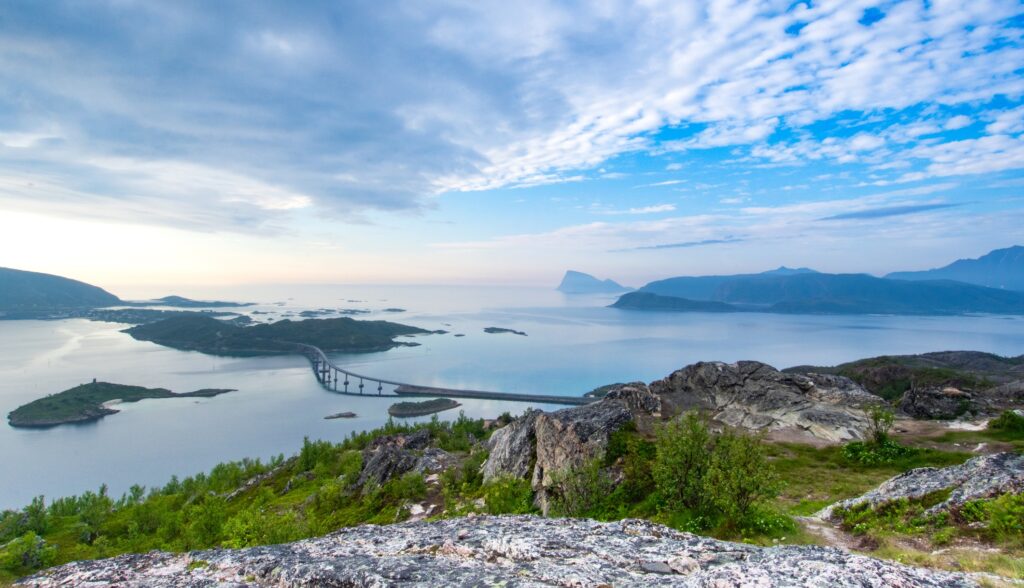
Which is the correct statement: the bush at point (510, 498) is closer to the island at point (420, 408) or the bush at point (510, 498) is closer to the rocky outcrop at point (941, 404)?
the rocky outcrop at point (941, 404)

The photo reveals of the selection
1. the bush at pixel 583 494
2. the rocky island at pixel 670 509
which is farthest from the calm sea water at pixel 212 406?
the bush at pixel 583 494

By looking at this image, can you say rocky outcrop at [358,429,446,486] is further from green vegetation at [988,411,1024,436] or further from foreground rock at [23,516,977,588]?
green vegetation at [988,411,1024,436]

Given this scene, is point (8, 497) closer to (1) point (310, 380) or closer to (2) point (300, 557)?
(1) point (310, 380)

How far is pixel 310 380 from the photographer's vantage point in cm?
17088

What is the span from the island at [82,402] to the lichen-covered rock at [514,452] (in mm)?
148782

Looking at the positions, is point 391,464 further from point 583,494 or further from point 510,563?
point 510,563

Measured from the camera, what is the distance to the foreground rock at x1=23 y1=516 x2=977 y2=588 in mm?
6492

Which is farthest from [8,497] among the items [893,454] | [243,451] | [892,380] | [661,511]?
[892,380]

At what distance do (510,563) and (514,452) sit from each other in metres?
18.6

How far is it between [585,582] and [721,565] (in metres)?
2.37

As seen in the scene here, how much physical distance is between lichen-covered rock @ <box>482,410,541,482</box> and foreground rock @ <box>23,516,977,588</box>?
14519 millimetres

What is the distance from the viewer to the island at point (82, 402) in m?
120

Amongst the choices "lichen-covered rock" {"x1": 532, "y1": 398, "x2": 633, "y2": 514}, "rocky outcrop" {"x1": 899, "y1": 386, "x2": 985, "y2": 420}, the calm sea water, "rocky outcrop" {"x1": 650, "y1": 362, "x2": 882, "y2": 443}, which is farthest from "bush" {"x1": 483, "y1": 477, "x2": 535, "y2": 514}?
the calm sea water

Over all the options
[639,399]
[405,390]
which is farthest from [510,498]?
[405,390]
